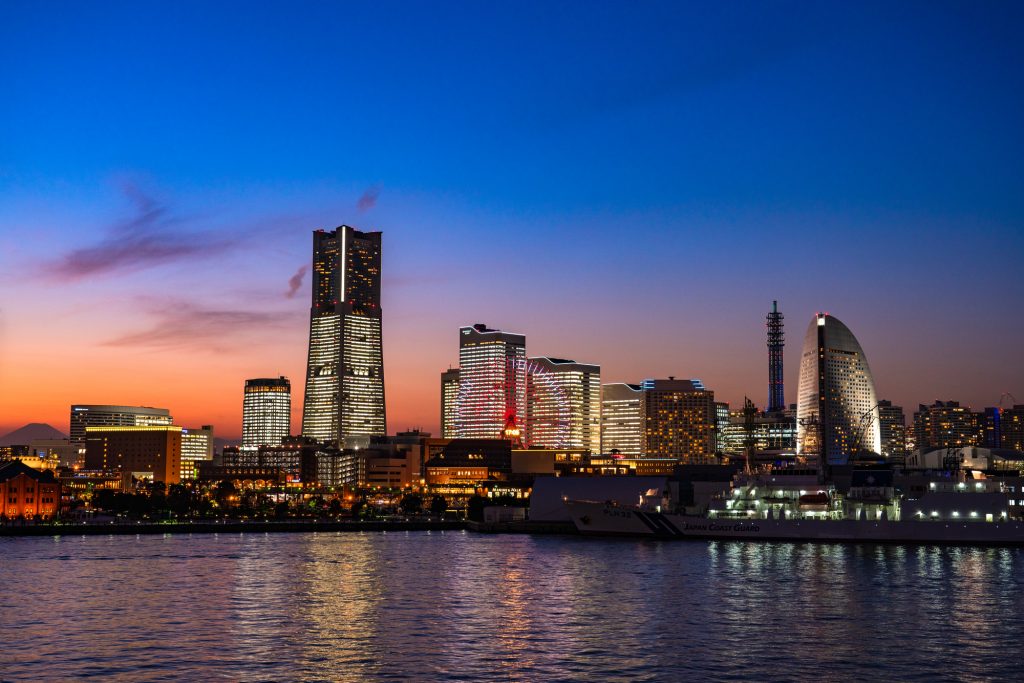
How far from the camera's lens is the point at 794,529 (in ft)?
365

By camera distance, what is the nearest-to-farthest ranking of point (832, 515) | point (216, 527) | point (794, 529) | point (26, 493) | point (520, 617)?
point (520, 617)
point (794, 529)
point (832, 515)
point (216, 527)
point (26, 493)

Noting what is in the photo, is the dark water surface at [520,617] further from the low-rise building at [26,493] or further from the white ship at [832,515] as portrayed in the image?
the low-rise building at [26,493]

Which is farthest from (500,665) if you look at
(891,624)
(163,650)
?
(891,624)

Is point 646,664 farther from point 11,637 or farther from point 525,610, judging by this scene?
point 11,637

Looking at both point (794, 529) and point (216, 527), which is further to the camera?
point (216, 527)

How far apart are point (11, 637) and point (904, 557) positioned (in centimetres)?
6780

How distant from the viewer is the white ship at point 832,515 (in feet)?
349

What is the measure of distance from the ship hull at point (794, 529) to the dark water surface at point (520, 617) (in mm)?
14276

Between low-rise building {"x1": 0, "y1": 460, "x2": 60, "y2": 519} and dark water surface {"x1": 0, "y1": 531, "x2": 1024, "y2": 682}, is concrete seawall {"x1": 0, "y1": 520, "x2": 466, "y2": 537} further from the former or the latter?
dark water surface {"x1": 0, "y1": 531, "x2": 1024, "y2": 682}

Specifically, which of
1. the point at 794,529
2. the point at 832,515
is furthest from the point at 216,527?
the point at 832,515

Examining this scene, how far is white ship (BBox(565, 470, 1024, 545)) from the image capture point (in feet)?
349

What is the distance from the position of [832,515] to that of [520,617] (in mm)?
66657

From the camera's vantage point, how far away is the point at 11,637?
48219mm

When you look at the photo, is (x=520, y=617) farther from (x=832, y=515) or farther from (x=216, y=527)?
(x=216, y=527)
